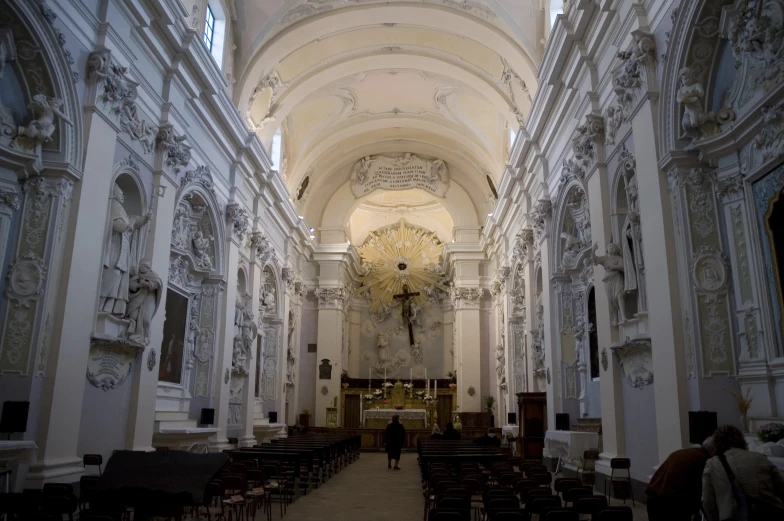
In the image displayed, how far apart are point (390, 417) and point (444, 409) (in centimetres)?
396

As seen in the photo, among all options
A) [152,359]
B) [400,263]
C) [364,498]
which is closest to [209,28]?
[152,359]

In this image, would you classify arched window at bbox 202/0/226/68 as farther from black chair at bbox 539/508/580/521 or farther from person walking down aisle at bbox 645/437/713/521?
person walking down aisle at bbox 645/437/713/521

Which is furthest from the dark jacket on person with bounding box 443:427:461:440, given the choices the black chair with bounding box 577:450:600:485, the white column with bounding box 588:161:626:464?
the white column with bounding box 588:161:626:464

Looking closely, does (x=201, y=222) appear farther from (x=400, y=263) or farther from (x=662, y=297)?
(x=400, y=263)

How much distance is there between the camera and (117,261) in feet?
30.9

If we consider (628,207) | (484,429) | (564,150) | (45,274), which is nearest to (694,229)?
(628,207)

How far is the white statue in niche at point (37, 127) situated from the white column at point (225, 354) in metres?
6.80

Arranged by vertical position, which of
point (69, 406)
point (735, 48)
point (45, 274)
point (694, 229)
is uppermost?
point (735, 48)

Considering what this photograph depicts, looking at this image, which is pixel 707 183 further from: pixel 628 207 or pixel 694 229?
pixel 628 207

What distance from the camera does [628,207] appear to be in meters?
9.21

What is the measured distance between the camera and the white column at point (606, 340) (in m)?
9.50

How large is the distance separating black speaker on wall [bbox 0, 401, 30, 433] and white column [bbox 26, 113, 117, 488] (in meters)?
0.65

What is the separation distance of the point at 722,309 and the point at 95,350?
27.1 ft

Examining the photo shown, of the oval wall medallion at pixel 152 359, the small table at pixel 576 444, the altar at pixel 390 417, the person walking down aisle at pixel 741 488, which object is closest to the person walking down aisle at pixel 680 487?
the person walking down aisle at pixel 741 488
